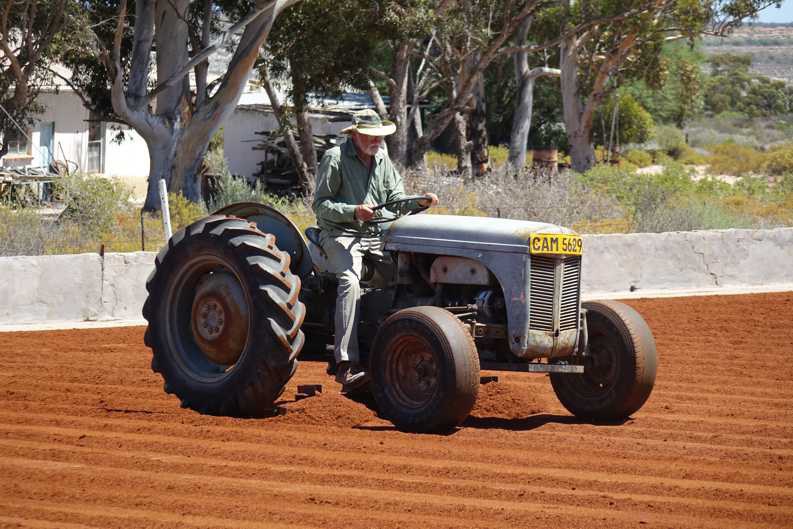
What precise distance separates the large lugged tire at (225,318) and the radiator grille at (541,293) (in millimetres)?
1562

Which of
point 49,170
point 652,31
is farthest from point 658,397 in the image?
point 652,31

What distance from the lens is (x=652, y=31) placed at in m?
40.4

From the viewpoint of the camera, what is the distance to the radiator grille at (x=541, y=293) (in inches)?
331

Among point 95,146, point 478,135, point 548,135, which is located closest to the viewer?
point 95,146

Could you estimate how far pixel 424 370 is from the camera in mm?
8484

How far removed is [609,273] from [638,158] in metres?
42.4

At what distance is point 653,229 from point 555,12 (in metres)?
24.1

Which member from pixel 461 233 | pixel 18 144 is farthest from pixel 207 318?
pixel 18 144

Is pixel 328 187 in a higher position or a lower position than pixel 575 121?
lower

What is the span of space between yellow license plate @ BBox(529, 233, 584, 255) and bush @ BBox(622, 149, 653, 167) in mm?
49373

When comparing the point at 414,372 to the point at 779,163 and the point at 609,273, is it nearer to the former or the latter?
the point at 609,273

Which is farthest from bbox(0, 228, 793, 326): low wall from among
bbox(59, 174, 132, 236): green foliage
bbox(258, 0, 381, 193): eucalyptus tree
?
bbox(258, 0, 381, 193): eucalyptus tree

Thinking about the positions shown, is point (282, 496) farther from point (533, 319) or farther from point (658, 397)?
point (658, 397)

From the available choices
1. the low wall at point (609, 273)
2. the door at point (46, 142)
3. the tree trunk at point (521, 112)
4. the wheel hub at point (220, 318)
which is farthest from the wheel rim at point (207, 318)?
the tree trunk at point (521, 112)
